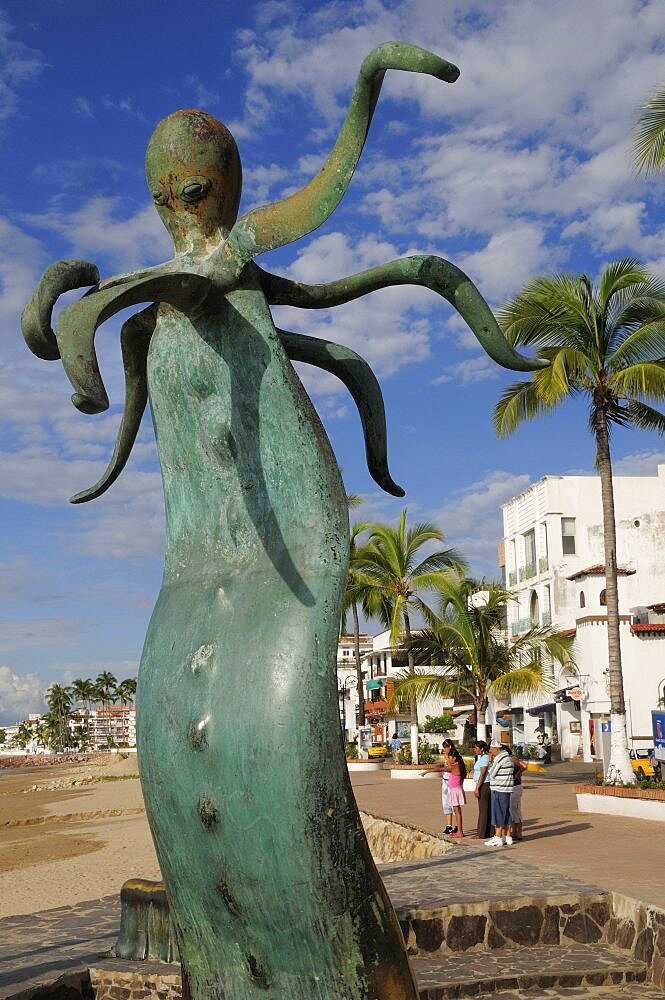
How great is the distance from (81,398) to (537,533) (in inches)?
1558

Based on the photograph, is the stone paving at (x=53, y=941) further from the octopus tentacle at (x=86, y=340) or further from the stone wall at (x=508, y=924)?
the octopus tentacle at (x=86, y=340)

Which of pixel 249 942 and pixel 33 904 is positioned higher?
pixel 249 942

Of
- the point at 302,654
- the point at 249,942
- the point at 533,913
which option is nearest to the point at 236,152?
the point at 302,654

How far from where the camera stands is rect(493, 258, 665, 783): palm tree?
1680cm

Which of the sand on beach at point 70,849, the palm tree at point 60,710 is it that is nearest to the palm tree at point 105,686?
the palm tree at point 60,710

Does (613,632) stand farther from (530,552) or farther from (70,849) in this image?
(530,552)

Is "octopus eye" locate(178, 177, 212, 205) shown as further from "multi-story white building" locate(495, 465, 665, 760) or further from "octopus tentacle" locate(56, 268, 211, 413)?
"multi-story white building" locate(495, 465, 665, 760)

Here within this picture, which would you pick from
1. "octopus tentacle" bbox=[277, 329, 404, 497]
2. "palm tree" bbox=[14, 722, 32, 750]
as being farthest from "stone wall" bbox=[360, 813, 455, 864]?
"palm tree" bbox=[14, 722, 32, 750]

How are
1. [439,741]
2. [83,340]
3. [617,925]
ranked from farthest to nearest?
[439,741], [617,925], [83,340]

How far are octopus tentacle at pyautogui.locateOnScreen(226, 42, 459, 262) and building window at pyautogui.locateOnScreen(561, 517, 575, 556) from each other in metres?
38.3

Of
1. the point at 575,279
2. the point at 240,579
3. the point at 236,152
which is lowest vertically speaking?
the point at 240,579

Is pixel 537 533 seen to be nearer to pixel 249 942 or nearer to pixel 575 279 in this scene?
pixel 575 279

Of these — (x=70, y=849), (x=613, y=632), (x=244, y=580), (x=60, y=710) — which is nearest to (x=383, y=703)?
(x=70, y=849)

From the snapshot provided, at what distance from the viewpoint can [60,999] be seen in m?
5.77
